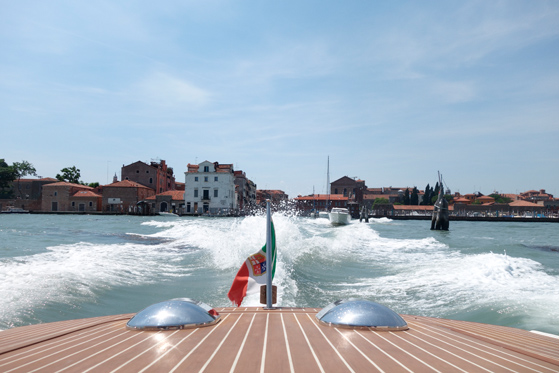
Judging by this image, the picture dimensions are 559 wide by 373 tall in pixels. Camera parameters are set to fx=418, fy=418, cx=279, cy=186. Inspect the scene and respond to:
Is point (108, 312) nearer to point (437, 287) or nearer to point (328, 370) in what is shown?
point (328, 370)

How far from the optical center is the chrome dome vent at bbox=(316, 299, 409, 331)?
3.82 m

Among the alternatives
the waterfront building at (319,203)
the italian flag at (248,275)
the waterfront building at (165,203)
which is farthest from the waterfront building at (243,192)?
the italian flag at (248,275)

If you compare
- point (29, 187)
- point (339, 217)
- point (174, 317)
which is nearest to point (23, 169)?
point (29, 187)

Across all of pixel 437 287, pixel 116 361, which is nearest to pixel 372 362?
pixel 116 361

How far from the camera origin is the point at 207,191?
222 ft

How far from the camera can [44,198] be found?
231 feet

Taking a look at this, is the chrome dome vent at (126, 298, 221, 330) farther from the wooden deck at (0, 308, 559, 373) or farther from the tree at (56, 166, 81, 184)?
the tree at (56, 166, 81, 184)

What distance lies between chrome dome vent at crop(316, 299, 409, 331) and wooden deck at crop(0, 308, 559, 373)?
3.3 inches

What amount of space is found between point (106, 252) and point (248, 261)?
41.2 ft

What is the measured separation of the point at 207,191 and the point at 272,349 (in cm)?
6568

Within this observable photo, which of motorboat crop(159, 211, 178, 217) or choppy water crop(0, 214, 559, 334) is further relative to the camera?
motorboat crop(159, 211, 178, 217)

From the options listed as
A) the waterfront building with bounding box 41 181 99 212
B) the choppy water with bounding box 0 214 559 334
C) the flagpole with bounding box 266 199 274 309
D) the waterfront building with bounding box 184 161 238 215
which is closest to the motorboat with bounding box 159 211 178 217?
the waterfront building with bounding box 184 161 238 215

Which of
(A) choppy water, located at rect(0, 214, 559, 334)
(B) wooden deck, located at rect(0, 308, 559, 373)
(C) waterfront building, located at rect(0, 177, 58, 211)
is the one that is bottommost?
(A) choppy water, located at rect(0, 214, 559, 334)

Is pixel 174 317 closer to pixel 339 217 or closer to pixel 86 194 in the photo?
pixel 339 217
